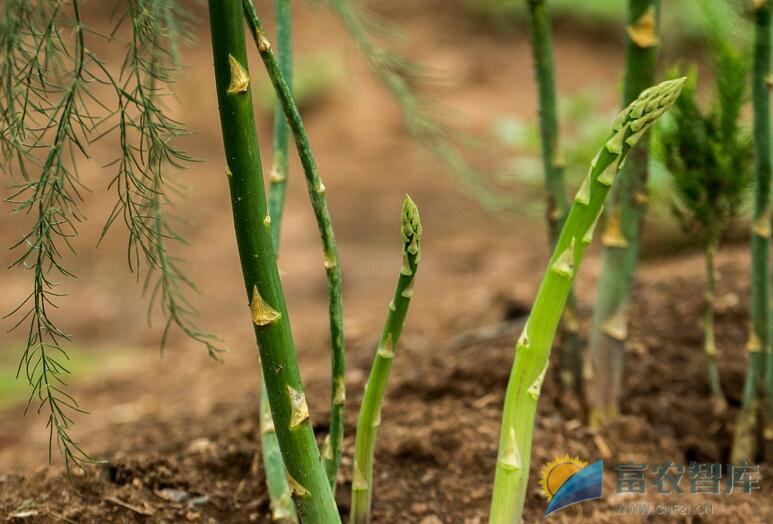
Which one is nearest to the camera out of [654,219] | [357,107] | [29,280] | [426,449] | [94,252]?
[426,449]

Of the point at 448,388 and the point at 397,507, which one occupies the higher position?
the point at 448,388

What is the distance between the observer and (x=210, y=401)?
2301 millimetres

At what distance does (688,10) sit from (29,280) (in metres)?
4.28

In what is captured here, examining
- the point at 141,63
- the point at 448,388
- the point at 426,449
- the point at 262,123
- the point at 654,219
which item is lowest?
the point at 426,449

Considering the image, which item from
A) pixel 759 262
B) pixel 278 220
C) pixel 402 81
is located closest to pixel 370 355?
pixel 402 81

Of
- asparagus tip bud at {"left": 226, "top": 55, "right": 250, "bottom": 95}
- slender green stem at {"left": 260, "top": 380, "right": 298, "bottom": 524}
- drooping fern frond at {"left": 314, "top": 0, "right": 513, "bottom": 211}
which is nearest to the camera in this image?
asparagus tip bud at {"left": 226, "top": 55, "right": 250, "bottom": 95}

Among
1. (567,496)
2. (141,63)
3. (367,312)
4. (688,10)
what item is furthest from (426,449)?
(688,10)

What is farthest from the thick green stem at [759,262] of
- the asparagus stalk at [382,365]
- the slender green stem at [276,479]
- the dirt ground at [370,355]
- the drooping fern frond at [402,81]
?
the slender green stem at [276,479]

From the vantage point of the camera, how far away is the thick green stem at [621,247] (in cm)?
145

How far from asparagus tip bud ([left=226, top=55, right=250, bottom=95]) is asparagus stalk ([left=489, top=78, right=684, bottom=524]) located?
420 millimetres

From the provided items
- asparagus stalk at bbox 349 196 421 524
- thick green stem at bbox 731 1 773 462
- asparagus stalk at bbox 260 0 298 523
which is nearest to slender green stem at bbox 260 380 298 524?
asparagus stalk at bbox 260 0 298 523

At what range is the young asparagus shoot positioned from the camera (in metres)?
1.59

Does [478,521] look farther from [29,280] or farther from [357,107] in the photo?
[357,107]

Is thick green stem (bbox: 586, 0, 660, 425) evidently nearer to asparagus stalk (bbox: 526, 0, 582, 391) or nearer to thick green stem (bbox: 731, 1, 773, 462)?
asparagus stalk (bbox: 526, 0, 582, 391)
